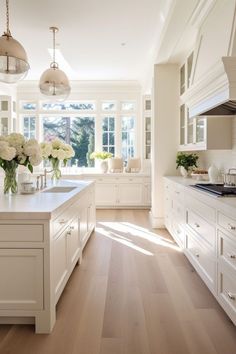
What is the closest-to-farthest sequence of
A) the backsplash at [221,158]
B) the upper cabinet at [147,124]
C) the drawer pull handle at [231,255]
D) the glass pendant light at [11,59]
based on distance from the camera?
the drawer pull handle at [231,255] < the glass pendant light at [11,59] < the backsplash at [221,158] < the upper cabinet at [147,124]

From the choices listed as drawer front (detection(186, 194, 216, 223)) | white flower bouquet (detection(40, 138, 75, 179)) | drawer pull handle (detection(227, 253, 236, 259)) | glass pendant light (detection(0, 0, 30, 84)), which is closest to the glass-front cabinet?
white flower bouquet (detection(40, 138, 75, 179))

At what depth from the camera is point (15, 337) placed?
1973 millimetres

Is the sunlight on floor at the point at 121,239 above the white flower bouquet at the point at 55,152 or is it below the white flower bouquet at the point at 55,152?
below

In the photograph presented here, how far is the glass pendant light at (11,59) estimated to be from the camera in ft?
9.39

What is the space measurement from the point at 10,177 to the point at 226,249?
1855 millimetres

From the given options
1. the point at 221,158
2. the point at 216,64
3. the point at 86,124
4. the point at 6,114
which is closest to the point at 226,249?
the point at 216,64

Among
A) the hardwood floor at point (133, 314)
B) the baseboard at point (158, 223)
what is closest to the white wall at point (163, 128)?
the baseboard at point (158, 223)

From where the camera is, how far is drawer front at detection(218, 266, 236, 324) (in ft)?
6.65

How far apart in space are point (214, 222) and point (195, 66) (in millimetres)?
2100

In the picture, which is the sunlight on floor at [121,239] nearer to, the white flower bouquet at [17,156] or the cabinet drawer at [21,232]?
the white flower bouquet at [17,156]

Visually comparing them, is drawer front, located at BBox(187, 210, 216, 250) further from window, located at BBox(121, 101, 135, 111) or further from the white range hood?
window, located at BBox(121, 101, 135, 111)

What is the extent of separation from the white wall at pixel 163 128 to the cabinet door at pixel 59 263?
2.82 metres

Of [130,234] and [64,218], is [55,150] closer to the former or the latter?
[64,218]

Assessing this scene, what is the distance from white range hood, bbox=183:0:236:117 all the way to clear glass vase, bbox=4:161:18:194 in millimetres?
1873
